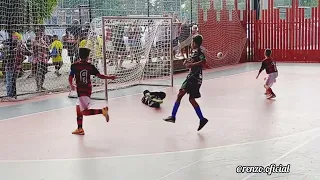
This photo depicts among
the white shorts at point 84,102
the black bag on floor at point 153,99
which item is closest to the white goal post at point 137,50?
the black bag on floor at point 153,99

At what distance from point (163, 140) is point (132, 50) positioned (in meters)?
7.75

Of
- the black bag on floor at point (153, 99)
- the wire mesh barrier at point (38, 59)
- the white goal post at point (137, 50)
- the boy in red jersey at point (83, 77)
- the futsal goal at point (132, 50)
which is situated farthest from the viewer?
the white goal post at point (137, 50)

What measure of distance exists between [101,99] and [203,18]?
9.52 metres

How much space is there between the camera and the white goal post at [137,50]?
15213 mm

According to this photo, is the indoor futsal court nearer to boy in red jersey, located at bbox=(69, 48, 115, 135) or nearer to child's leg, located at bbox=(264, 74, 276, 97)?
child's leg, located at bbox=(264, 74, 276, 97)

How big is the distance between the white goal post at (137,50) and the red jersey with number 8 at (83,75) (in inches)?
218

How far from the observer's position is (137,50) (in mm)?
16141

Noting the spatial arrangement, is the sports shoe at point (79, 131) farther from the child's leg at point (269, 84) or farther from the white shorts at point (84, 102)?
the child's leg at point (269, 84)

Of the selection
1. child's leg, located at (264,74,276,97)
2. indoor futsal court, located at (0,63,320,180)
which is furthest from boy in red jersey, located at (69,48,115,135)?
child's leg, located at (264,74,276,97)

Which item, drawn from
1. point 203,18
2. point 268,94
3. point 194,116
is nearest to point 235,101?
point 268,94

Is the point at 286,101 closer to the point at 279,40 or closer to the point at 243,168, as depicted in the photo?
the point at 243,168

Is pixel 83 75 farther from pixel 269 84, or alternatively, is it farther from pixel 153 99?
pixel 269 84

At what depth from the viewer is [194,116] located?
1060 centimetres

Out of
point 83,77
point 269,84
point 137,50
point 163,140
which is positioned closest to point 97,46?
point 137,50
